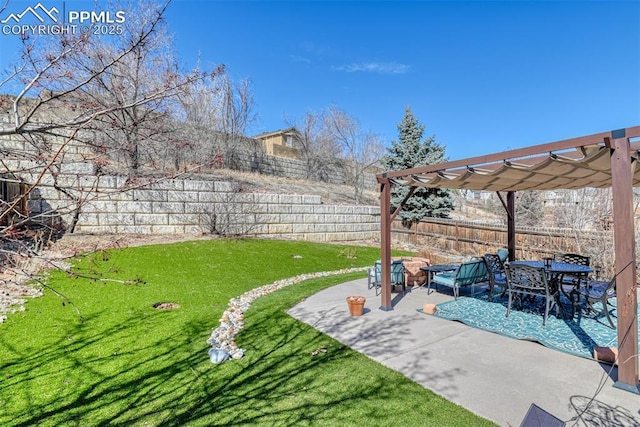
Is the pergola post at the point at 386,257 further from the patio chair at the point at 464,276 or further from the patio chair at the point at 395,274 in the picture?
the patio chair at the point at 464,276

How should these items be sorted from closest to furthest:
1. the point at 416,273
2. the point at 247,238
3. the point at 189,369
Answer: the point at 189,369 < the point at 416,273 < the point at 247,238

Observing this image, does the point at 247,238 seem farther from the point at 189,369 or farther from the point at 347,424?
the point at 347,424

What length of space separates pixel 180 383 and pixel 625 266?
4.28 meters

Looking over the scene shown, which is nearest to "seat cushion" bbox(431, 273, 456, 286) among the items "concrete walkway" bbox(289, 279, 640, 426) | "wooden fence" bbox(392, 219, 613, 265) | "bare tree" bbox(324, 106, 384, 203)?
"concrete walkway" bbox(289, 279, 640, 426)

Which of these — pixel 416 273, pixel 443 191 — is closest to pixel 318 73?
pixel 443 191

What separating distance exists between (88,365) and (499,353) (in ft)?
14.7

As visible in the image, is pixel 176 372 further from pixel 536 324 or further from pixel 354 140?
pixel 354 140

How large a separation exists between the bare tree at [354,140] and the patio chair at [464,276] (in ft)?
→ 45.9

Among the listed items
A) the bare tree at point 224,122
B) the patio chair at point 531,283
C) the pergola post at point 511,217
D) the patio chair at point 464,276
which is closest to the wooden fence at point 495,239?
the pergola post at point 511,217

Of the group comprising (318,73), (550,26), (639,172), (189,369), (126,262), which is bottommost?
(189,369)

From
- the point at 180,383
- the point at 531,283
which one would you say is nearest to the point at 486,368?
the point at 531,283

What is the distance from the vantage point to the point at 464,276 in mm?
5902

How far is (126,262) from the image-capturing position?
7.85 m

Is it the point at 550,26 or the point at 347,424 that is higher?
the point at 550,26
